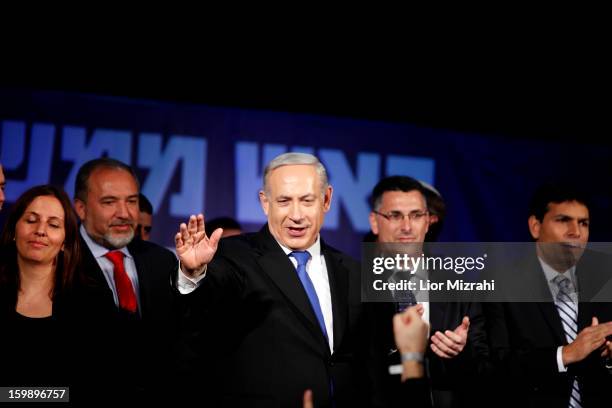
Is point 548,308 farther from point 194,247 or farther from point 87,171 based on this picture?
point 87,171

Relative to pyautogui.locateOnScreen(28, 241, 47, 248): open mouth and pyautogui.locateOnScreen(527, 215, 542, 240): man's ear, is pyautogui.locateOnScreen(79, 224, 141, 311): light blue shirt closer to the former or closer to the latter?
pyautogui.locateOnScreen(28, 241, 47, 248): open mouth

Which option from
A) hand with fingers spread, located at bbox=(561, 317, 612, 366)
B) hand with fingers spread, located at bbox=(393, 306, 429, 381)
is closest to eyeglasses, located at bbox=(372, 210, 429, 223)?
hand with fingers spread, located at bbox=(561, 317, 612, 366)

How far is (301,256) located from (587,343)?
4.08 feet

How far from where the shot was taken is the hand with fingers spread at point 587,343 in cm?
306

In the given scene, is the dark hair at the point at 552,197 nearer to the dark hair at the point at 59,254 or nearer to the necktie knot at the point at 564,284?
the necktie knot at the point at 564,284

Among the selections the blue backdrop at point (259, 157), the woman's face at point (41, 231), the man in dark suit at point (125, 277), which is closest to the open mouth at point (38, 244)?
the woman's face at point (41, 231)

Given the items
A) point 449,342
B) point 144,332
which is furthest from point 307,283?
point 144,332

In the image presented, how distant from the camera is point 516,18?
510 cm

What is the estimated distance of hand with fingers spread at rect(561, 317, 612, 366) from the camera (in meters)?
3.06

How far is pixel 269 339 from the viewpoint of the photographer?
2.63 metres

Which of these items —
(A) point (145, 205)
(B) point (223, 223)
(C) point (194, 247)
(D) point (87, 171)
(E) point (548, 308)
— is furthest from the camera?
(B) point (223, 223)

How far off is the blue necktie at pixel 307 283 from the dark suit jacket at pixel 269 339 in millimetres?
47

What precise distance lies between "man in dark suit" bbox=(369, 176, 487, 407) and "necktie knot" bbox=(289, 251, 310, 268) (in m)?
0.31

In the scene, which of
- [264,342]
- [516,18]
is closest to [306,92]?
[516,18]
